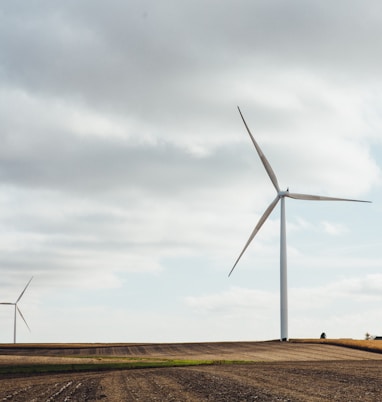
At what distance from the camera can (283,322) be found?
74938 millimetres

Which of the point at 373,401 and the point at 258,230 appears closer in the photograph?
the point at 373,401

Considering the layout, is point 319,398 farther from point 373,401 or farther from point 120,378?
point 120,378

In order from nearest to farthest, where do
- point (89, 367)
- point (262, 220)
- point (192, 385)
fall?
point (192, 385)
point (89, 367)
point (262, 220)

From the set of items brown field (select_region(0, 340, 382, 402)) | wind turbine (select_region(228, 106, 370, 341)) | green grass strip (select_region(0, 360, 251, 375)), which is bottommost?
brown field (select_region(0, 340, 382, 402))

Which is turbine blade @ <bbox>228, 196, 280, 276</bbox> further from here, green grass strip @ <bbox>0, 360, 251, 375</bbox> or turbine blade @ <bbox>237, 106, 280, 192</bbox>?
green grass strip @ <bbox>0, 360, 251, 375</bbox>

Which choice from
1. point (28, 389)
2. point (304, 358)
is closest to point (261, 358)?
point (304, 358)

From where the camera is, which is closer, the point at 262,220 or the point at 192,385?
the point at 192,385

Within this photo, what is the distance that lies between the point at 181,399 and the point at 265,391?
395 cm

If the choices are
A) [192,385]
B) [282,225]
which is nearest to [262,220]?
[282,225]

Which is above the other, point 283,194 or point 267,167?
point 267,167

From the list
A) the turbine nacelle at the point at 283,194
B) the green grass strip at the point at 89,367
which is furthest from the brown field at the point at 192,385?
the turbine nacelle at the point at 283,194

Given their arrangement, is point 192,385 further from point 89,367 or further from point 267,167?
point 267,167

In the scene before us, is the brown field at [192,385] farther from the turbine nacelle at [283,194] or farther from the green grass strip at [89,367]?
the turbine nacelle at [283,194]

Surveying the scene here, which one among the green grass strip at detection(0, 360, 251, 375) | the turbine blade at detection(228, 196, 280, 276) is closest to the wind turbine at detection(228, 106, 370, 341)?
the turbine blade at detection(228, 196, 280, 276)
